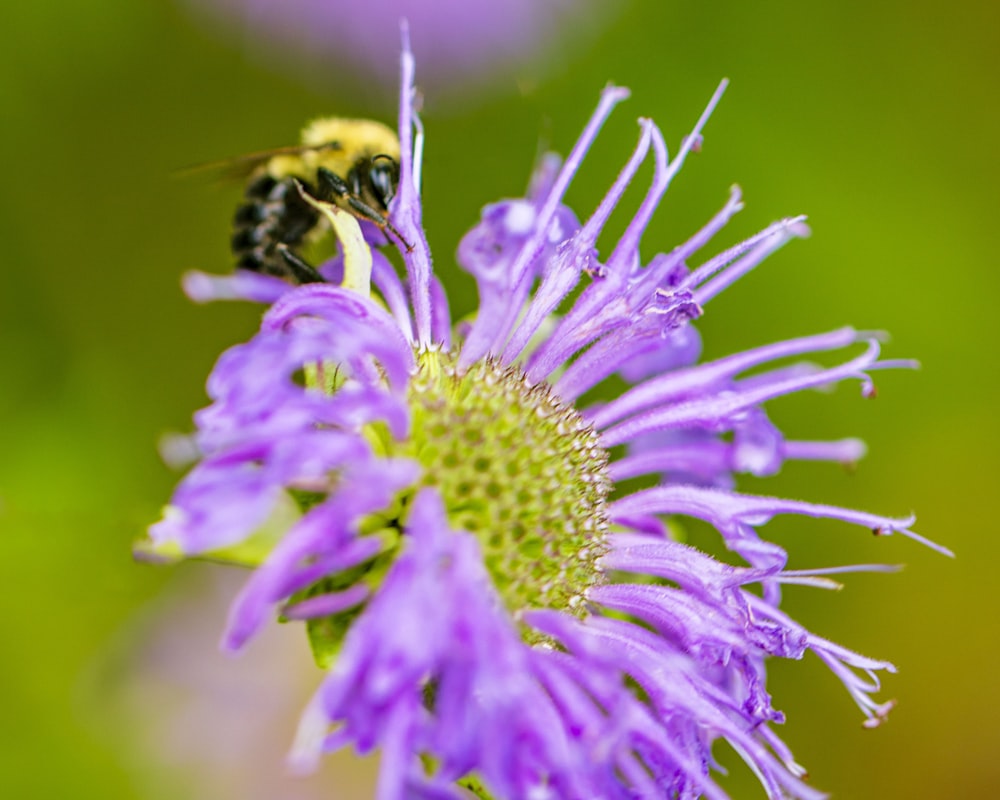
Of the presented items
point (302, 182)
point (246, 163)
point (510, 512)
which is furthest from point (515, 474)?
point (246, 163)

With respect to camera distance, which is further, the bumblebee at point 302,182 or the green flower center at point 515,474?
the bumblebee at point 302,182

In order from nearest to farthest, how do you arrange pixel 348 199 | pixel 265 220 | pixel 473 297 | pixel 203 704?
pixel 348 199
pixel 265 220
pixel 203 704
pixel 473 297

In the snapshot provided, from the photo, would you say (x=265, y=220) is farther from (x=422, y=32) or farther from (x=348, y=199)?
(x=422, y=32)

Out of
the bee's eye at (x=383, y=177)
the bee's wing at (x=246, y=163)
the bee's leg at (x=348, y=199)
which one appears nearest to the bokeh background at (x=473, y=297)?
the bee's wing at (x=246, y=163)

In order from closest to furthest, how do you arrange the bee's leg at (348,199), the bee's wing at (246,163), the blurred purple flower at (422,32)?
1. the bee's leg at (348,199)
2. the bee's wing at (246,163)
3. the blurred purple flower at (422,32)

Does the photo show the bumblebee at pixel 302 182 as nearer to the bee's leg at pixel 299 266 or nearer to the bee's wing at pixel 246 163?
the bee's wing at pixel 246 163

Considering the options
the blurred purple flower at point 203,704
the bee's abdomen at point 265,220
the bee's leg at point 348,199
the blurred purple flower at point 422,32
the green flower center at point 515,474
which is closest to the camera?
the green flower center at point 515,474

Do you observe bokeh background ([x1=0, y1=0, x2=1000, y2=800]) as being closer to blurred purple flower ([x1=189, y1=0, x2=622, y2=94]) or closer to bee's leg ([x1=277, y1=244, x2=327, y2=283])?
blurred purple flower ([x1=189, y1=0, x2=622, y2=94])
